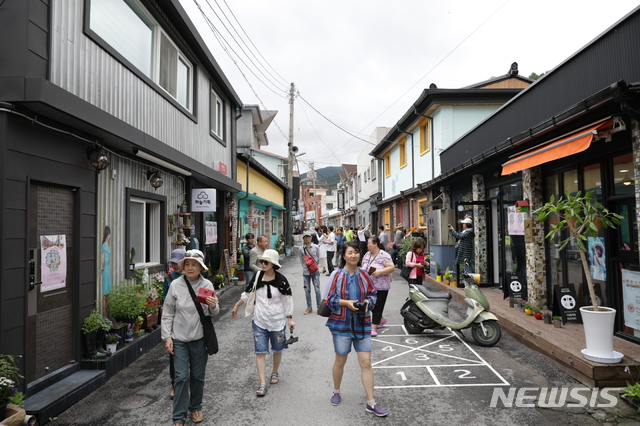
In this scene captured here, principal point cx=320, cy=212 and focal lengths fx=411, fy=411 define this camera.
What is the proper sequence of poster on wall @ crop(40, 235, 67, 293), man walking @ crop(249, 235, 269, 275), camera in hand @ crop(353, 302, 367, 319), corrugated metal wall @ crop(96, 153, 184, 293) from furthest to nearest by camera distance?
man walking @ crop(249, 235, 269, 275), corrugated metal wall @ crop(96, 153, 184, 293), poster on wall @ crop(40, 235, 67, 293), camera in hand @ crop(353, 302, 367, 319)

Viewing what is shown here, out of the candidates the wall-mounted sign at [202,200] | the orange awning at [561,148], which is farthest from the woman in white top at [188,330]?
the wall-mounted sign at [202,200]

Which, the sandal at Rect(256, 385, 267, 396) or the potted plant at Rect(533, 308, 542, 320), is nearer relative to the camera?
the sandal at Rect(256, 385, 267, 396)

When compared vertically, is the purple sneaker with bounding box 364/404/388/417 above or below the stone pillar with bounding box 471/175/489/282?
below

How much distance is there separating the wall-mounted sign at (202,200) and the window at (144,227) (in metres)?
1.61

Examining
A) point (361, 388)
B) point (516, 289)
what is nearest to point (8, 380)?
point (361, 388)

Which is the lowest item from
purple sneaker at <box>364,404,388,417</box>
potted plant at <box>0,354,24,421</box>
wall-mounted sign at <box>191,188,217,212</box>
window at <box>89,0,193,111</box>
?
purple sneaker at <box>364,404,388,417</box>

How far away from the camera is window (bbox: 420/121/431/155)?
16.6 m

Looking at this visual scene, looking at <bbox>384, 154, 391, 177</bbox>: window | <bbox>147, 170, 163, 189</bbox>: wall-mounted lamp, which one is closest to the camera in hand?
<bbox>147, 170, 163, 189</bbox>: wall-mounted lamp

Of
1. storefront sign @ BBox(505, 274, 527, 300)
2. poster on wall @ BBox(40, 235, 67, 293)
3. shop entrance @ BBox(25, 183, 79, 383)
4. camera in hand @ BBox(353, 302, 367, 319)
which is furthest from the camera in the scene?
storefront sign @ BBox(505, 274, 527, 300)

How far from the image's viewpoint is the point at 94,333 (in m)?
5.40

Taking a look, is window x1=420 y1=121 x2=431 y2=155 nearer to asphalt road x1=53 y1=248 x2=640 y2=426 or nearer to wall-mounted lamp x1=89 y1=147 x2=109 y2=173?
asphalt road x1=53 y1=248 x2=640 y2=426

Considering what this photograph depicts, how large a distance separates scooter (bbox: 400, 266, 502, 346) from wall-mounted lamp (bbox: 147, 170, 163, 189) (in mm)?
5269

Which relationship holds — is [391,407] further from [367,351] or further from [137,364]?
[137,364]

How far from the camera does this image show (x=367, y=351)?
4.23m
